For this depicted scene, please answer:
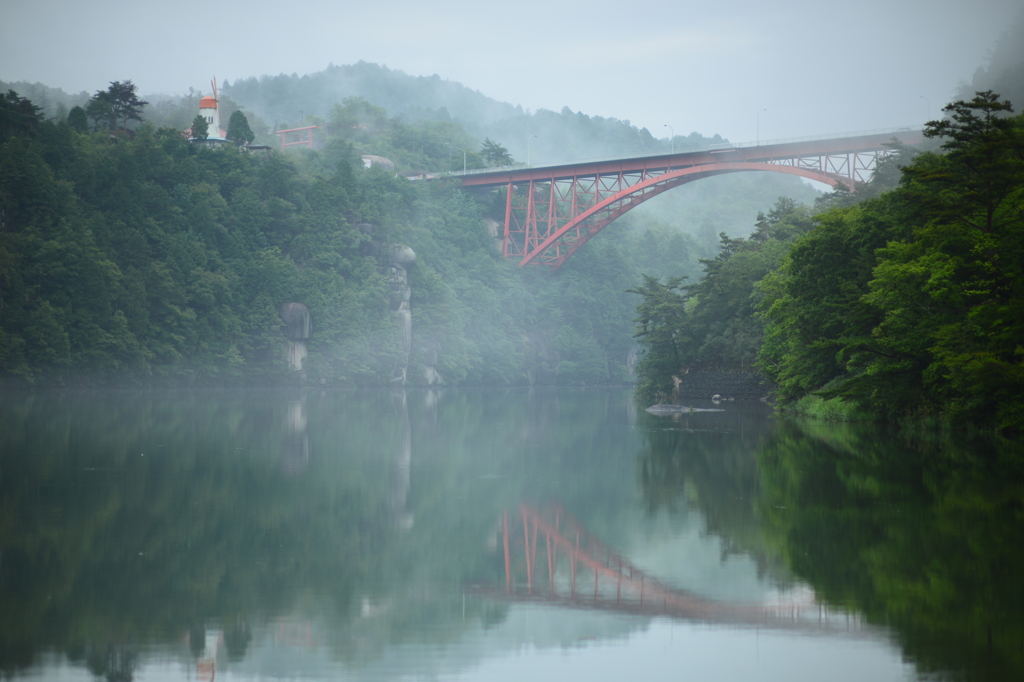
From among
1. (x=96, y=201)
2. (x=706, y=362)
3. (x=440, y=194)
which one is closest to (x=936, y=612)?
(x=706, y=362)

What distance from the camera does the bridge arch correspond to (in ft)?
167

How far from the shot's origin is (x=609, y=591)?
8.23 m

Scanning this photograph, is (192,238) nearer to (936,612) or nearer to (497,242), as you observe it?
(497,242)

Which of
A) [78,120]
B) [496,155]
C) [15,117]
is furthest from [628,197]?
[15,117]

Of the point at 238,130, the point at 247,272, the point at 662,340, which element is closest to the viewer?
the point at 662,340

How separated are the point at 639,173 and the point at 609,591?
55765mm

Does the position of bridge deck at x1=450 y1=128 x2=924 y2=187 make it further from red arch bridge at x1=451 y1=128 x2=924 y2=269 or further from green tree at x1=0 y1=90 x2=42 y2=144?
green tree at x1=0 y1=90 x2=42 y2=144

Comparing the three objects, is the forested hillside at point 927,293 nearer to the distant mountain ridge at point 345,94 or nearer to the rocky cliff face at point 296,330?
the rocky cliff face at point 296,330

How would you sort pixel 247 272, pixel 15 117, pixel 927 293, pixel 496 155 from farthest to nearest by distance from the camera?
pixel 496 155 → pixel 247 272 → pixel 15 117 → pixel 927 293

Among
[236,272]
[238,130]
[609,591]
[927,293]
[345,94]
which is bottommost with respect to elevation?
[609,591]

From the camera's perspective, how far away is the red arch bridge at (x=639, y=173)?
163 feet

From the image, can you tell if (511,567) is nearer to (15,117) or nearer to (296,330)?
(296,330)

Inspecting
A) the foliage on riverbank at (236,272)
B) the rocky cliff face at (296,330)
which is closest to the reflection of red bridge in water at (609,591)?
the foliage on riverbank at (236,272)

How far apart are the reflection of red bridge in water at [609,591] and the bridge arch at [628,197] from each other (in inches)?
1660
